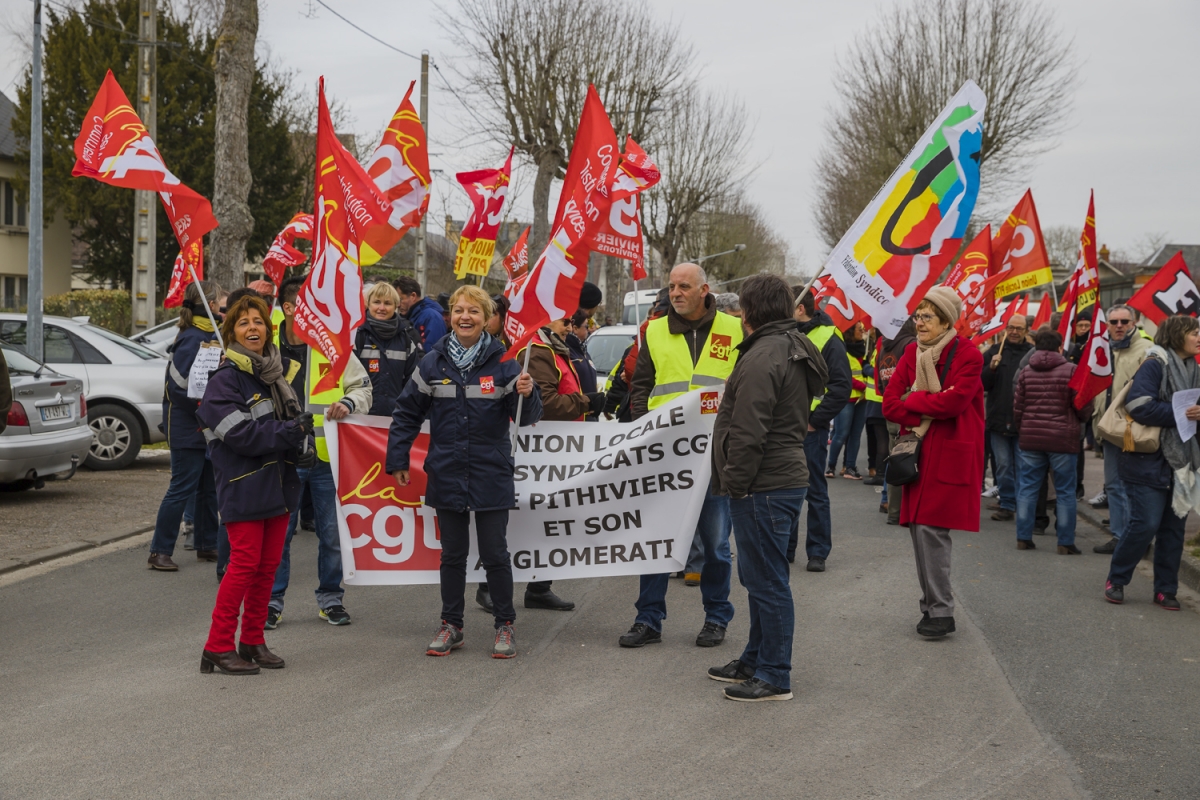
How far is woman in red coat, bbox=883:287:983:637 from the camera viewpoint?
6.48 m

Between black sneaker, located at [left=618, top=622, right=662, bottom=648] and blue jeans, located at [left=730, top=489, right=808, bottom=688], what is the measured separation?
3.29ft

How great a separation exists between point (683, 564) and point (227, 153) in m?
10.8

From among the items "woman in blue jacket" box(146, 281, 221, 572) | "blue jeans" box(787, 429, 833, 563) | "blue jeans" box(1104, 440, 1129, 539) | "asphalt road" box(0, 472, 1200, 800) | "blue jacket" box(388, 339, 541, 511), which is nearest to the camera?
"asphalt road" box(0, 472, 1200, 800)

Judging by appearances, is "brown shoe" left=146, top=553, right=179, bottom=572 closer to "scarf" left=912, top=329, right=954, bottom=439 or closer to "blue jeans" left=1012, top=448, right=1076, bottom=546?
"scarf" left=912, top=329, right=954, bottom=439

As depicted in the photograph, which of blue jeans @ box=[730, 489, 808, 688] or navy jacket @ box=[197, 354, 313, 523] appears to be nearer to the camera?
blue jeans @ box=[730, 489, 808, 688]

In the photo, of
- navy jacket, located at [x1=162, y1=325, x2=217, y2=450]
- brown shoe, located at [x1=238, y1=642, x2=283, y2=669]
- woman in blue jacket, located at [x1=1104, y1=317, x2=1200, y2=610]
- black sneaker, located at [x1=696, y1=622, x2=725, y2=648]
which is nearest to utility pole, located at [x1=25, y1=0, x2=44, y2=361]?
navy jacket, located at [x1=162, y1=325, x2=217, y2=450]

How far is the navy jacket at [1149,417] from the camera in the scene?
24.3 feet

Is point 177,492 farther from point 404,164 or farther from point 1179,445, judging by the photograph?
point 1179,445

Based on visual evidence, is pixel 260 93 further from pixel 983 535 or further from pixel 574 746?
pixel 574 746

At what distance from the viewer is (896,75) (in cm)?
3747

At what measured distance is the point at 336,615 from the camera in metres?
6.74

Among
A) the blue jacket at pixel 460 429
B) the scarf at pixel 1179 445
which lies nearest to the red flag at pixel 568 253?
the blue jacket at pixel 460 429

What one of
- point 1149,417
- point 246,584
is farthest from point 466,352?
point 1149,417

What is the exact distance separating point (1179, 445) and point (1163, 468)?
19 cm
